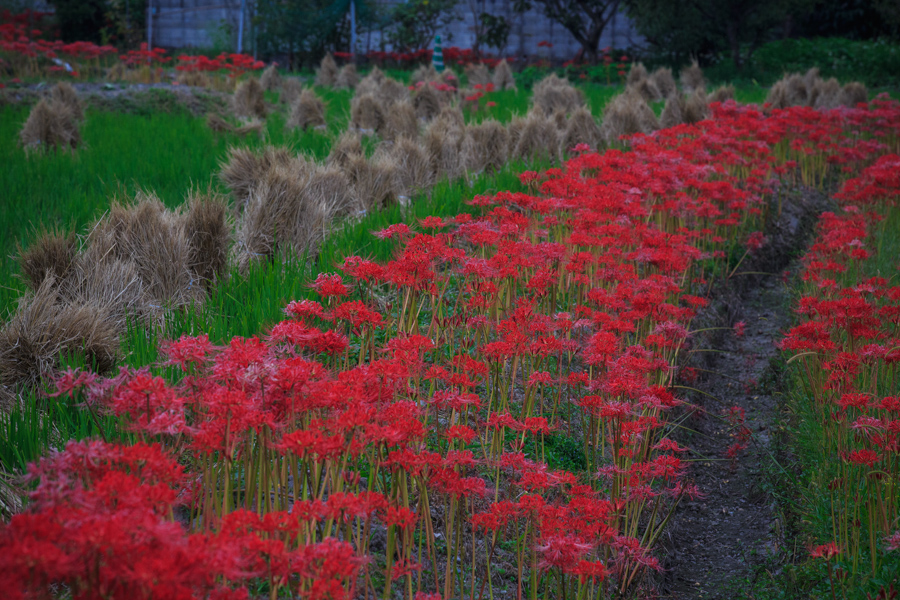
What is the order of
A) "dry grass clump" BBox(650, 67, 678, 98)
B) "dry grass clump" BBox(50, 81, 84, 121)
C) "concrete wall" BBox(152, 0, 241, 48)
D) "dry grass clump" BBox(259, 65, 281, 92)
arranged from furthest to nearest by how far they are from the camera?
"concrete wall" BBox(152, 0, 241, 48) < "dry grass clump" BBox(650, 67, 678, 98) < "dry grass clump" BBox(259, 65, 281, 92) < "dry grass clump" BBox(50, 81, 84, 121)

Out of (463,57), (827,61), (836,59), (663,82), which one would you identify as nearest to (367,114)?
(663,82)

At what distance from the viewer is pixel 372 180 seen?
19.2ft

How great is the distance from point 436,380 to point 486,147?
15.9ft

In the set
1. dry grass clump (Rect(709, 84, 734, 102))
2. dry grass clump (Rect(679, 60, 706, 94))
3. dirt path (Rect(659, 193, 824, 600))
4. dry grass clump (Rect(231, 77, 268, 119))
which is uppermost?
dry grass clump (Rect(679, 60, 706, 94))

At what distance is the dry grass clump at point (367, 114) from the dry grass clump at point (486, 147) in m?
2.33

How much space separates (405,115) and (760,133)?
417 cm

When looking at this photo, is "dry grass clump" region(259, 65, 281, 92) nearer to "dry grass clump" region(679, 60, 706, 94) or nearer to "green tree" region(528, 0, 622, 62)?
"dry grass clump" region(679, 60, 706, 94)

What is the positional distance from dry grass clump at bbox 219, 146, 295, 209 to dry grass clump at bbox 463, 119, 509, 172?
2.16 meters

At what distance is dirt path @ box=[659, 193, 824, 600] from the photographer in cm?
287

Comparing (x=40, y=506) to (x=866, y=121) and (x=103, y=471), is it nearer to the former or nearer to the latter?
(x=103, y=471)

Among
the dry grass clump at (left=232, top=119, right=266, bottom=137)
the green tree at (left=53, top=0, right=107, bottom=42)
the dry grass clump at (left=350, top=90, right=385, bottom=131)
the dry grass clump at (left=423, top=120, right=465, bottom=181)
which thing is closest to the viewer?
the dry grass clump at (left=423, top=120, right=465, bottom=181)

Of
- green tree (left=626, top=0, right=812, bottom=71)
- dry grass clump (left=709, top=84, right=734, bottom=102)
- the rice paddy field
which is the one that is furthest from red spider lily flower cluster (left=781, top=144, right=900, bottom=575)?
green tree (left=626, top=0, right=812, bottom=71)

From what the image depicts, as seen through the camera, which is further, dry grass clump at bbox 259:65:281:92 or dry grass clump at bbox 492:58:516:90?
dry grass clump at bbox 492:58:516:90

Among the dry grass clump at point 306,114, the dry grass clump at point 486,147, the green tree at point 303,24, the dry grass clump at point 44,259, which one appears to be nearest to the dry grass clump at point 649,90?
the dry grass clump at point 306,114
